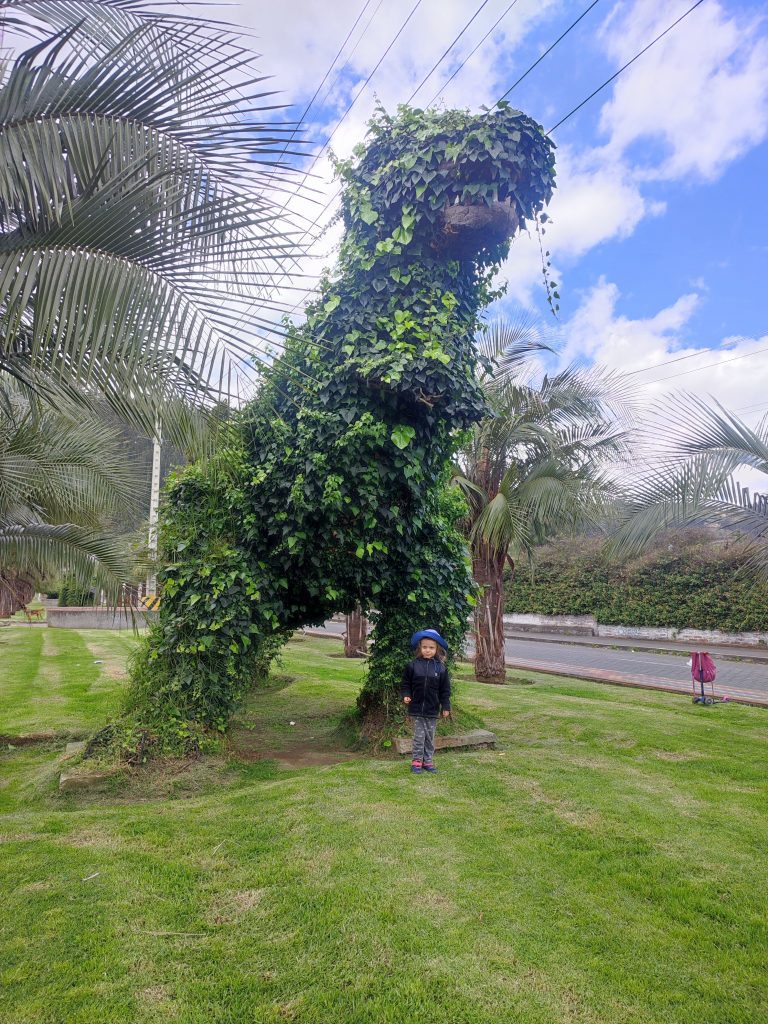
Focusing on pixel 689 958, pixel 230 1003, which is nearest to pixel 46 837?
pixel 230 1003

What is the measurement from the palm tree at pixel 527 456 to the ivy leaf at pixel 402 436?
15.6ft

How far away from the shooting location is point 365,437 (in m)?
6.21

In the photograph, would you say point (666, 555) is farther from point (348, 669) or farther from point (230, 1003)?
point (230, 1003)

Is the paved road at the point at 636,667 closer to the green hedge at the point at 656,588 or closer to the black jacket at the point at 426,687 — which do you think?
the green hedge at the point at 656,588

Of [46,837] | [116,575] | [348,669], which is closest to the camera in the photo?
[46,837]

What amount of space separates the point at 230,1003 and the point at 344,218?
22.5ft

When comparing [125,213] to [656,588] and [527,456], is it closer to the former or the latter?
[527,456]

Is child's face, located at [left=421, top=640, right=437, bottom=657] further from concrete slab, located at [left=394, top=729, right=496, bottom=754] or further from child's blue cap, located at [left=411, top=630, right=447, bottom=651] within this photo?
concrete slab, located at [left=394, top=729, right=496, bottom=754]

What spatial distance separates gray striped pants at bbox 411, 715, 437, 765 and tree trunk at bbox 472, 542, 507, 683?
6353 millimetres

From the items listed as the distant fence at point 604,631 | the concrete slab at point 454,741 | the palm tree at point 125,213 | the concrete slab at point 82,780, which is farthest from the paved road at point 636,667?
the palm tree at point 125,213

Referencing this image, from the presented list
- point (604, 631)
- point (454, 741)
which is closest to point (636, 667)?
point (604, 631)

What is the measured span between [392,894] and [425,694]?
2644 mm

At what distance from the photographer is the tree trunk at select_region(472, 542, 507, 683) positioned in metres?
12.4

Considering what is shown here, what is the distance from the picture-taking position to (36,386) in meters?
3.24
